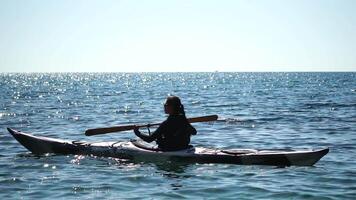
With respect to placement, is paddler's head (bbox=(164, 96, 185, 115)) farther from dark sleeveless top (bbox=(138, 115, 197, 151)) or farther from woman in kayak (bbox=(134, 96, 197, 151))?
dark sleeveless top (bbox=(138, 115, 197, 151))

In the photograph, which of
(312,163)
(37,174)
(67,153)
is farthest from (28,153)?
(312,163)

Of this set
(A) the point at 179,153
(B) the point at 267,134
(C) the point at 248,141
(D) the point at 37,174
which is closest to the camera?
(D) the point at 37,174

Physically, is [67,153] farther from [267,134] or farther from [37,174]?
[267,134]

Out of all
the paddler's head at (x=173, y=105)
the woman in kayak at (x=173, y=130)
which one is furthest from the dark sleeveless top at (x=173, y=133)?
the paddler's head at (x=173, y=105)

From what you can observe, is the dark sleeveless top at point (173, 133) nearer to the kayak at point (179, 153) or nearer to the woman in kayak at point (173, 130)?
the woman in kayak at point (173, 130)

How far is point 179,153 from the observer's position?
10672 millimetres

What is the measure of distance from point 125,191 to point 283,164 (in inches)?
140

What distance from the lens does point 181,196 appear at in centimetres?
792

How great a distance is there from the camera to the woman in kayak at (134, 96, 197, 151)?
10.3m

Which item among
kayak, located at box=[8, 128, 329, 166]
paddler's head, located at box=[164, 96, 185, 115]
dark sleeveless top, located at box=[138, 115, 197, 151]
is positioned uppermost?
paddler's head, located at box=[164, 96, 185, 115]

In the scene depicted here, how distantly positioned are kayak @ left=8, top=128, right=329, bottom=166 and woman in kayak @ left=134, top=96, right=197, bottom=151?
0.18 meters

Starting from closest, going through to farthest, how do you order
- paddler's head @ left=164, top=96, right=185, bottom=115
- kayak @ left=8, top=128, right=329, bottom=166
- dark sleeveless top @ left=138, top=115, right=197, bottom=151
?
kayak @ left=8, top=128, right=329, bottom=166 → paddler's head @ left=164, top=96, right=185, bottom=115 → dark sleeveless top @ left=138, top=115, right=197, bottom=151

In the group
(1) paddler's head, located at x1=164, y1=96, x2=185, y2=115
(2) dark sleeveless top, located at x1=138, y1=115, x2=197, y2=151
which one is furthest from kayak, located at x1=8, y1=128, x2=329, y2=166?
(1) paddler's head, located at x1=164, y1=96, x2=185, y2=115

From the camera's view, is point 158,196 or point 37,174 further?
point 37,174
